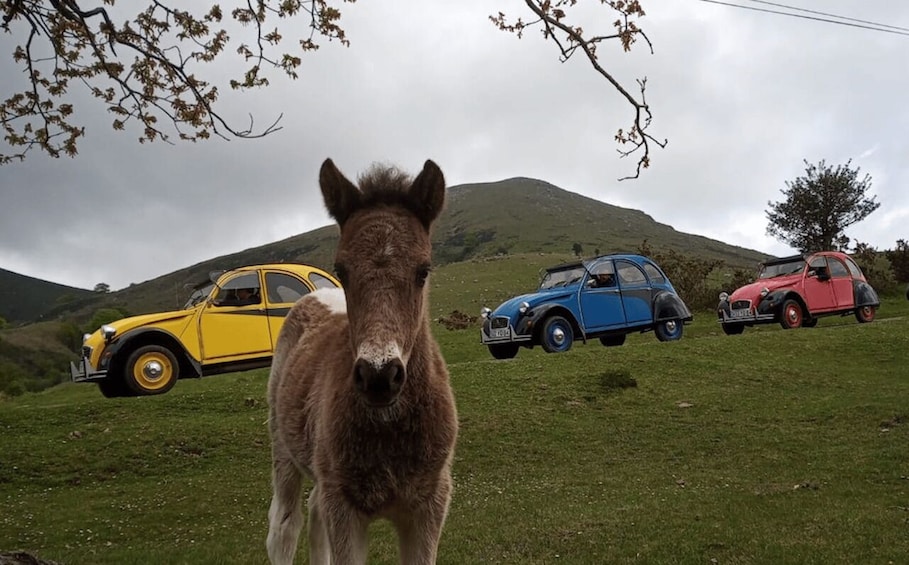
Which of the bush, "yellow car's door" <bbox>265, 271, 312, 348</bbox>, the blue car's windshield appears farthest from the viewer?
the bush

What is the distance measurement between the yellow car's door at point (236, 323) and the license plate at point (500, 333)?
6.22 meters

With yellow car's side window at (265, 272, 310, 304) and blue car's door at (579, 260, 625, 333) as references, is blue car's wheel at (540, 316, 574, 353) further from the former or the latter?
yellow car's side window at (265, 272, 310, 304)

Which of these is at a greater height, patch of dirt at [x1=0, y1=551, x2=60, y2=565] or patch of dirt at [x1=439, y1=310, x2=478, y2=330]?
patch of dirt at [x1=439, y1=310, x2=478, y2=330]

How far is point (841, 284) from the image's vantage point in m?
22.3

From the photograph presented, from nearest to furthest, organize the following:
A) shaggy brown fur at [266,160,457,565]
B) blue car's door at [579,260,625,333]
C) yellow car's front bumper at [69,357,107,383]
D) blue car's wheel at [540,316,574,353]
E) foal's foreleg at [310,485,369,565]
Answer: shaggy brown fur at [266,160,457,565], foal's foreleg at [310,485,369,565], yellow car's front bumper at [69,357,107,383], blue car's wheel at [540,316,574,353], blue car's door at [579,260,625,333]

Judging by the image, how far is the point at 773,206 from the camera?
45812mm

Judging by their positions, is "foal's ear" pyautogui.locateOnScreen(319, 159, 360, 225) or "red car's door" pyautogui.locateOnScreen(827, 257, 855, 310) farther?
"red car's door" pyautogui.locateOnScreen(827, 257, 855, 310)

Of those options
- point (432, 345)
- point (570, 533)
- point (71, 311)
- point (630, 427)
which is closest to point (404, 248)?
point (432, 345)

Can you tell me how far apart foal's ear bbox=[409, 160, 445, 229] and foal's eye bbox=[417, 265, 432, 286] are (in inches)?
14.0

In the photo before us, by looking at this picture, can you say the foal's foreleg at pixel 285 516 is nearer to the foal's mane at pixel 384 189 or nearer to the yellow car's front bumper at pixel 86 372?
the foal's mane at pixel 384 189

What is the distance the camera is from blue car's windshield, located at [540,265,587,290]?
18453 millimetres

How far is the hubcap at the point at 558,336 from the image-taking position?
1753 centimetres

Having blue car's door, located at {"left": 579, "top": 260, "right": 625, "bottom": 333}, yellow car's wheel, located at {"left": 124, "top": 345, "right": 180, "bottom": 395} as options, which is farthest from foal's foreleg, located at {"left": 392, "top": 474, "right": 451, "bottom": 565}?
blue car's door, located at {"left": 579, "top": 260, "right": 625, "bottom": 333}

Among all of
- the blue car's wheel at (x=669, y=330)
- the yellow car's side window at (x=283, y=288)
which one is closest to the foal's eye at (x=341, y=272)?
the yellow car's side window at (x=283, y=288)
